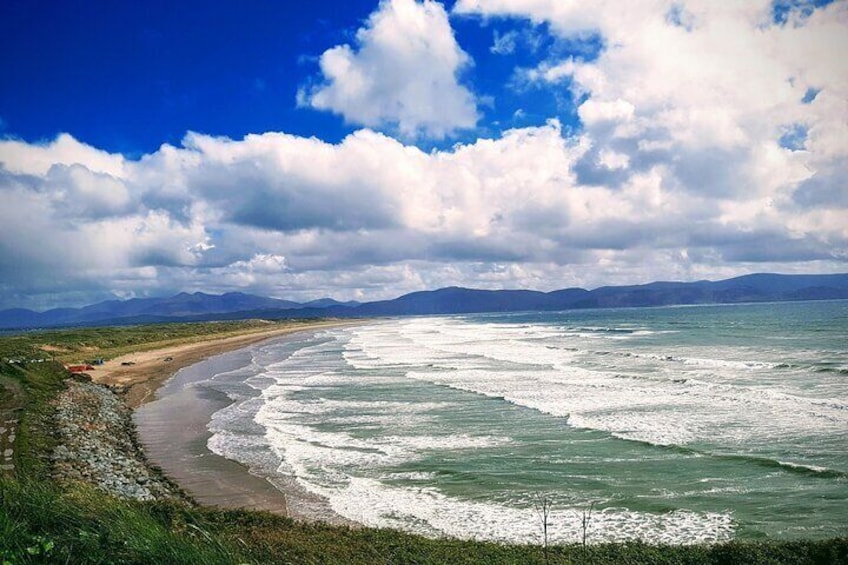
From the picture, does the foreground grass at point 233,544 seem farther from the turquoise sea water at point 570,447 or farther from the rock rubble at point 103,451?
the rock rubble at point 103,451

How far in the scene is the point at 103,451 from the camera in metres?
18.1

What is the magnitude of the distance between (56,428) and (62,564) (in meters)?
17.1

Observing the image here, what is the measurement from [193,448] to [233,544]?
12936 millimetres

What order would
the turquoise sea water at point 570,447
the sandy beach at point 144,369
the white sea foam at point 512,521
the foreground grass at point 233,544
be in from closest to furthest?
the foreground grass at point 233,544
the white sea foam at point 512,521
the turquoise sea water at point 570,447
the sandy beach at point 144,369

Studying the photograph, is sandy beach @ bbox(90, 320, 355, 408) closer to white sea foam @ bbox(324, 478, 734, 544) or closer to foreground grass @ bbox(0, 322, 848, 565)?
white sea foam @ bbox(324, 478, 734, 544)

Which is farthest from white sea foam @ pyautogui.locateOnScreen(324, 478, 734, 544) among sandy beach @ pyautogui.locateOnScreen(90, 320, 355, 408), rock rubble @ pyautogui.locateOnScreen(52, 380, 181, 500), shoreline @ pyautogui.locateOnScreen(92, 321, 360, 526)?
sandy beach @ pyautogui.locateOnScreen(90, 320, 355, 408)

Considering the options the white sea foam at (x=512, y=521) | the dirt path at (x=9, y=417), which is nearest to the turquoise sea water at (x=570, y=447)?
the white sea foam at (x=512, y=521)

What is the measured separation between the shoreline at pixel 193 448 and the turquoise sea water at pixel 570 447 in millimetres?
713

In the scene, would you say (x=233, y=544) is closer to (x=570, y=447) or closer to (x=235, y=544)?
(x=235, y=544)

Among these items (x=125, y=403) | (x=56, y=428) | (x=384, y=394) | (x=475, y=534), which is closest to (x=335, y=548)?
(x=475, y=534)

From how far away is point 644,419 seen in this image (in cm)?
2253

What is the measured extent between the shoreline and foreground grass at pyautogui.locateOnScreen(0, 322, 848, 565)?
337 cm

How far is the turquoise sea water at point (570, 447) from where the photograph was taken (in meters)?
12.4

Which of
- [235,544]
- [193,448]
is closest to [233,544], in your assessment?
[235,544]
